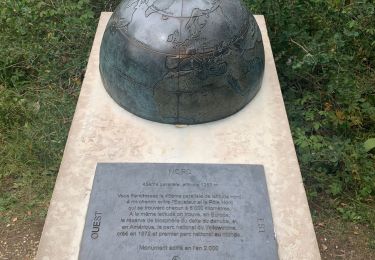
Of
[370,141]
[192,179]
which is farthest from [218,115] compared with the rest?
[370,141]

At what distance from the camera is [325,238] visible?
3.29 m

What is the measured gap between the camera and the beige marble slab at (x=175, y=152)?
92.4 inches

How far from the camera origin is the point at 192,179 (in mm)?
2512

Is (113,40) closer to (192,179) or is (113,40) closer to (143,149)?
(143,149)

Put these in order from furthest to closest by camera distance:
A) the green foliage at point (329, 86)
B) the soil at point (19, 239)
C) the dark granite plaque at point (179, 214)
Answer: the green foliage at point (329, 86) < the soil at point (19, 239) < the dark granite plaque at point (179, 214)

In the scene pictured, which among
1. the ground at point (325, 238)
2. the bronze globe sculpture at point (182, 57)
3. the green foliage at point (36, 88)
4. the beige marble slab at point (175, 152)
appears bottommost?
the ground at point (325, 238)

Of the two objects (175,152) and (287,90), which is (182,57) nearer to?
(175,152)

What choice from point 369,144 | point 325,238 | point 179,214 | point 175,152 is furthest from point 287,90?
point 179,214

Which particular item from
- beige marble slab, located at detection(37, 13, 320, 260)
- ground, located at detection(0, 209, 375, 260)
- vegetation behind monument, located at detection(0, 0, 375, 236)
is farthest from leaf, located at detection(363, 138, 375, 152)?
beige marble slab, located at detection(37, 13, 320, 260)

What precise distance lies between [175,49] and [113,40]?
47cm

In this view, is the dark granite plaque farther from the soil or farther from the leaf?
the leaf

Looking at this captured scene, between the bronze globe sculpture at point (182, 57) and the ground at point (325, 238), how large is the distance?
1.32m

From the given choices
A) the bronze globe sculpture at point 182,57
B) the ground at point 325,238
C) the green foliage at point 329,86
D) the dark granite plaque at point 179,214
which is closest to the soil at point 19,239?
the ground at point 325,238

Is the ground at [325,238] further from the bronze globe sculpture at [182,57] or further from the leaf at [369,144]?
the bronze globe sculpture at [182,57]
